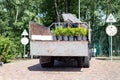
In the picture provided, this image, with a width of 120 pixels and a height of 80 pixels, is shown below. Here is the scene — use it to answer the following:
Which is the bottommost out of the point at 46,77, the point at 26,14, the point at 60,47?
the point at 46,77

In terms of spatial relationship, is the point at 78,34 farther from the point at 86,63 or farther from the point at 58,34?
the point at 86,63

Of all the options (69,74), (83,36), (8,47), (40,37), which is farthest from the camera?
(8,47)

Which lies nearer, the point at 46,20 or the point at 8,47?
the point at 8,47

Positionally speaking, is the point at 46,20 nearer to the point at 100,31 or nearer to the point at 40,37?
the point at 100,31

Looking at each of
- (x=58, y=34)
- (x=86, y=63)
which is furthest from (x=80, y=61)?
(x=58, y=34)

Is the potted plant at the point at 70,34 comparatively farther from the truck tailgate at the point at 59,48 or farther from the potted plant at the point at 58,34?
the truck tailgate at the point at 59,48

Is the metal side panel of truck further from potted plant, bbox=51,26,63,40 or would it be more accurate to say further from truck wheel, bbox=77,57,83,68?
truck wheel, bbox=77,57,83,68

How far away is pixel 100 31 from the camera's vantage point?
155 ft

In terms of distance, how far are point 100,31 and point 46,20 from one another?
6.89 meters

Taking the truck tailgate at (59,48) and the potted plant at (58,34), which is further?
the potted plant at (58,34)

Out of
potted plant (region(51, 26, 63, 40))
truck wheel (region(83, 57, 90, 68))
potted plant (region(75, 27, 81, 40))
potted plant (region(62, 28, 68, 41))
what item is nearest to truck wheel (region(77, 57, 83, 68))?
truck wheel (region(83, 57, 90, 68))

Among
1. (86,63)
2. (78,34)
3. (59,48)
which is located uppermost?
(78,34)

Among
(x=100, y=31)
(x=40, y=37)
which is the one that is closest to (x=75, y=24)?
(x=40, y=37)

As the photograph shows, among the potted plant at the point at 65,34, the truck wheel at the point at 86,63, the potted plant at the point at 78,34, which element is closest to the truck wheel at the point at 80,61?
the truck wheel at the point at 86,63
